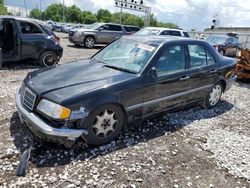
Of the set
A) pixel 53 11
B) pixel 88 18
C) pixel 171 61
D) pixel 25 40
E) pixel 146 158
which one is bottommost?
pixel 146 158

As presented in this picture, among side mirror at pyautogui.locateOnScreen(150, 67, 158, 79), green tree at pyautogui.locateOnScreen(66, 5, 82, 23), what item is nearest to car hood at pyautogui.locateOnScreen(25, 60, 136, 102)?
side mirror at pyautogui.locateOnScreen(150, 67, 158, 79)

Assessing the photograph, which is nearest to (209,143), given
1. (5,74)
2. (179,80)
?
(179,80)

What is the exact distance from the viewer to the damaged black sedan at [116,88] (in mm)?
3357

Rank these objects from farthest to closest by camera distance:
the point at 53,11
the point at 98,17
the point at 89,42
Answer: the point at 53,11 → the point at 98,17 → the point at 89,42

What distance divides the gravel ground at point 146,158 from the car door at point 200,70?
0.60 metres

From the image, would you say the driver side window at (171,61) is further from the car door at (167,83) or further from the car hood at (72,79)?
the car hood at (72,79)

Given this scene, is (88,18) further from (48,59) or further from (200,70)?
(200,70)

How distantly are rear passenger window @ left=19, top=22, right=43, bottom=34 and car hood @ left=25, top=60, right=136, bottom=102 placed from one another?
4684mm

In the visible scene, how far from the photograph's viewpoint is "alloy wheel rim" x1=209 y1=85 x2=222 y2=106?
5.70 m

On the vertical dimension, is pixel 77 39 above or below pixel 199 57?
below

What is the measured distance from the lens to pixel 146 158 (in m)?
3.60

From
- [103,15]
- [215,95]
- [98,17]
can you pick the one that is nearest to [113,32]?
[215,95]

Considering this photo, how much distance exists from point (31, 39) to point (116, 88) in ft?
19.2

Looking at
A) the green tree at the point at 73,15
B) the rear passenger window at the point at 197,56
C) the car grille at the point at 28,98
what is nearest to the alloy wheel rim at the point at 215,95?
the rear passenger window at the point at 197,56
